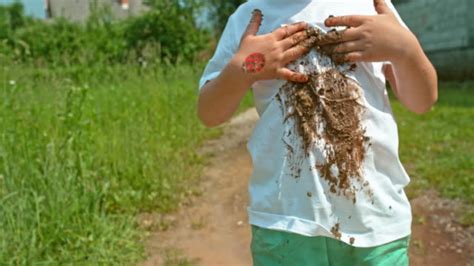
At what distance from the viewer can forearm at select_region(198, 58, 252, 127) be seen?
1.35 meters

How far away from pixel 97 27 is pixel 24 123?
12.5m

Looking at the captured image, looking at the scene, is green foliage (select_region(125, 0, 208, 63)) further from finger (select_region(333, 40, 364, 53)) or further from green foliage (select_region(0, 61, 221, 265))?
finger (select_region(333, 40, 364, 53))

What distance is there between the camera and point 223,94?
54.8 inches

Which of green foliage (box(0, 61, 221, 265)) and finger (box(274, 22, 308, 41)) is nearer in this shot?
finger (box(274, 22, 308, 41))

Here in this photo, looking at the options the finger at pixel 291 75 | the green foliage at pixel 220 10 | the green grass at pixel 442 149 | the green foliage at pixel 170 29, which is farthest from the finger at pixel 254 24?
the green foliage at pixel 220 10

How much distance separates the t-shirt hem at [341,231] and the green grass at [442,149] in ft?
7.74

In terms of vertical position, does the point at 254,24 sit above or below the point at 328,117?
above

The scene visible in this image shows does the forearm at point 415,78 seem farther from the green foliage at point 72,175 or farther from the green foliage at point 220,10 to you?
the green foliage at point 220,10

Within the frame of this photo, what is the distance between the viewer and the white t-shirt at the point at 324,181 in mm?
1306

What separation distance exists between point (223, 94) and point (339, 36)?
29 centimetres

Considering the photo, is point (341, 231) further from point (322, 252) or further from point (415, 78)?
point (415, 78)

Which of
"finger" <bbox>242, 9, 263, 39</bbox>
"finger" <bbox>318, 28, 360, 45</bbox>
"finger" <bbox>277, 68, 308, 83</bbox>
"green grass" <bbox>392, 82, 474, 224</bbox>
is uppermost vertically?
"finger" <bbox>242, 9, 263, 39</bbox>

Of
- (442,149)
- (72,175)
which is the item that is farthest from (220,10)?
(72,175)

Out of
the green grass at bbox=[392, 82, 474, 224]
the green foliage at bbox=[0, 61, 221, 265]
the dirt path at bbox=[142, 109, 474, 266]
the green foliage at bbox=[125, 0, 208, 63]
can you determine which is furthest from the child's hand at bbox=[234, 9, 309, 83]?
the green foliage at bbox=[125, 0, 208, 63]
